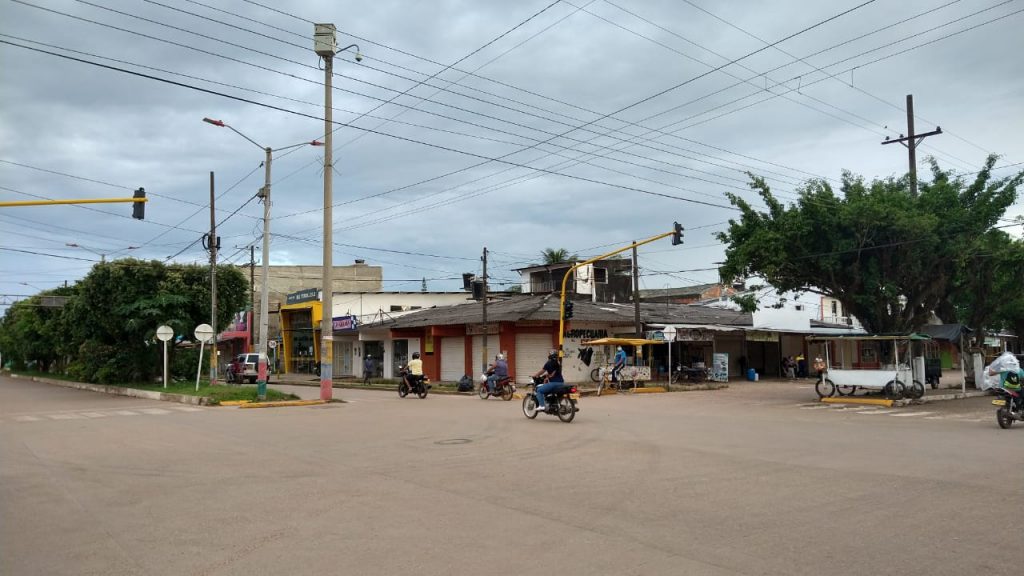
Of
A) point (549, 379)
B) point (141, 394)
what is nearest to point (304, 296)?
point (141, 394)

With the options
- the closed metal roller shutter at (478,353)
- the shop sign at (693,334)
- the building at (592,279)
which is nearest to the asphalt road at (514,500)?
the shop sign at (693,334)

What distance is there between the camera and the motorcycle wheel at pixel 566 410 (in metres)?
17.2

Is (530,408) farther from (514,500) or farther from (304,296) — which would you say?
(304,296)

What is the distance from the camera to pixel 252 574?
5500mm

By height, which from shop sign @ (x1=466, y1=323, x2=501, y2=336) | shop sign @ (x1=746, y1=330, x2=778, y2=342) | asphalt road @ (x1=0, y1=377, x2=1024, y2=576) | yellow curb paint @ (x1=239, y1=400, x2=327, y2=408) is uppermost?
shop sign @ (x1=466, y1=323, x2=501, y2=336)

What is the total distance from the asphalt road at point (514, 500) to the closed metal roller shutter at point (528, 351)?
1966cm

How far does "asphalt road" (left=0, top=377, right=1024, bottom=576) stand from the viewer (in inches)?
231

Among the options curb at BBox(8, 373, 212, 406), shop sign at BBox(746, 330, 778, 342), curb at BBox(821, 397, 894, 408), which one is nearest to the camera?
curb at BBox(821, 397, 894, 408)

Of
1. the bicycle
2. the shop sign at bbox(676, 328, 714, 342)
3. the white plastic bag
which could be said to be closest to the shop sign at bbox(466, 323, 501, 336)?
the bicycle

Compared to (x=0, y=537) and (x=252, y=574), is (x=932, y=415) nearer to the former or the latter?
(x=252, y=574)

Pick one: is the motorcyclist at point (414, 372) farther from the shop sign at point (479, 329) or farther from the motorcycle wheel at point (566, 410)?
the motorcycle wheel at point (566, 410)

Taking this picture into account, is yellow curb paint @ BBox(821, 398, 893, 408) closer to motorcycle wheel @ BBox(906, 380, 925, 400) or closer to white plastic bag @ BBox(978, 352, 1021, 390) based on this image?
motorcycle wheel @ BBox(906, 380, 925, 400)

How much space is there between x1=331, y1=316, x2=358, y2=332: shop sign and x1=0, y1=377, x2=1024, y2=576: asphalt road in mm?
30359

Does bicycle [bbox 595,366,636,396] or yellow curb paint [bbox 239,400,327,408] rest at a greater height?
bicycle [bbox 595,366,636,396]
